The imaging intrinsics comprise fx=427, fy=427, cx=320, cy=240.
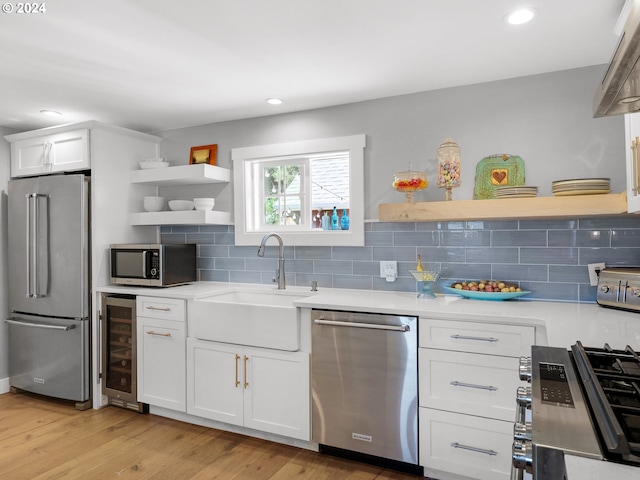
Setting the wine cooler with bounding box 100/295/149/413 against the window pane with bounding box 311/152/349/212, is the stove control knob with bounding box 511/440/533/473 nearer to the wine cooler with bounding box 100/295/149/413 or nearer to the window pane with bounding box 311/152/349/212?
the window pane with bounding box 311/152/349/212

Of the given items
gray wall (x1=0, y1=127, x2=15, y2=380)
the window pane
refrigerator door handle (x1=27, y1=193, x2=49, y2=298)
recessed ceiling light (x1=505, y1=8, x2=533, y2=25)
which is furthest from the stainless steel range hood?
gray wall (x1=0, y1=127, x2=15, y2=380)

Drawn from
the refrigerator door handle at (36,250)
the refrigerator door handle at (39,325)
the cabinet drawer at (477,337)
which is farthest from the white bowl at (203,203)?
the cabinet drawer at (477,337)

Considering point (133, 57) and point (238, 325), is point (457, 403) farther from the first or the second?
point (133, 57)

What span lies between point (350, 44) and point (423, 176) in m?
0.95

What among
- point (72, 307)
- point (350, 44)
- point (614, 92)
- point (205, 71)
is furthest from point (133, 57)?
point (614, 92)

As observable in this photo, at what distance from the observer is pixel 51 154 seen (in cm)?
353

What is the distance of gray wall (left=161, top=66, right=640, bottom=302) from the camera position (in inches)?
97.3

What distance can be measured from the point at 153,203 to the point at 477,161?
2.61m

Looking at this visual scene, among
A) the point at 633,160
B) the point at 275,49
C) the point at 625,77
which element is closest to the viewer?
the point at 625,77

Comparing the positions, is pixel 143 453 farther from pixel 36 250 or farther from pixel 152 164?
pixel 152 164

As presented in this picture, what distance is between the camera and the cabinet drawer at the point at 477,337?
206cm

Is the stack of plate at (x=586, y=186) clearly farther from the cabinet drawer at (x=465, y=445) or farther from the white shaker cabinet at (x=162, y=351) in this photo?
the white shaker cabinet at (x=162, y=351)

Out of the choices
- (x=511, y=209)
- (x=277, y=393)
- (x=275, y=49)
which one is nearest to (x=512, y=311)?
(x=511, y=209)

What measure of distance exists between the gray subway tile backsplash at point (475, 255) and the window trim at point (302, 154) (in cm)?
8
